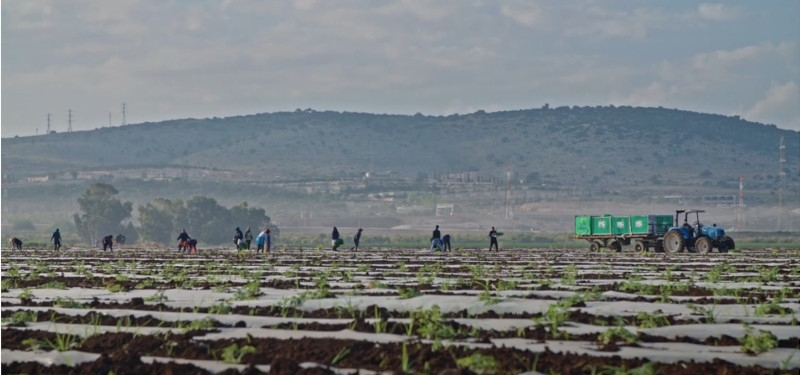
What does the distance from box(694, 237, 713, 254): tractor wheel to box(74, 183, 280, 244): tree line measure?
6189 cm

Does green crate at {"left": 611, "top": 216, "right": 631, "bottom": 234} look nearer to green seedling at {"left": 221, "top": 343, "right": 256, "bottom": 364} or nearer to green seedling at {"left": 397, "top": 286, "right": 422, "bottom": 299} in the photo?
green seedling at {"left": 397, "top": 286, "right": 422, "bottom": 299}

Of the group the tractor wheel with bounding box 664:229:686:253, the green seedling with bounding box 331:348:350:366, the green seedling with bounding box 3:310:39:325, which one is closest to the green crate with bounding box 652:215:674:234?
the tractor wheel with bounding box 664:229:686:253

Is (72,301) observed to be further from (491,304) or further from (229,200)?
(229,200)

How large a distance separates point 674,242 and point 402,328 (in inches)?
1312

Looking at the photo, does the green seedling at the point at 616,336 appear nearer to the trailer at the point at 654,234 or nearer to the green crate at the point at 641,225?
the trailer at the point at 654,234

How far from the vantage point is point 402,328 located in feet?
51.4

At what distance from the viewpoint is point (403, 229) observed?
13362 centimetres

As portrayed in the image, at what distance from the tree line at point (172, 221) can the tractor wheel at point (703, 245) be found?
203 ft

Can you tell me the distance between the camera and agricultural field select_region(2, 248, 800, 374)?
42.6 ft

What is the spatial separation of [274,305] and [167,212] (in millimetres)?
92650

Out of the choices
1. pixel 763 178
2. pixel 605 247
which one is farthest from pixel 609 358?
pixel 763 178

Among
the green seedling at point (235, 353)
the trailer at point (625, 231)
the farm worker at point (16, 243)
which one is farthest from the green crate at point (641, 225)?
the green seedling at point (235, 353)

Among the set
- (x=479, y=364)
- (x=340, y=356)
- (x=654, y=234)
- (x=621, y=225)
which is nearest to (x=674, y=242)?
(x=654, y=234)

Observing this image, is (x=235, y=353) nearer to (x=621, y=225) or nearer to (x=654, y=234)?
(x=654, y=234)
